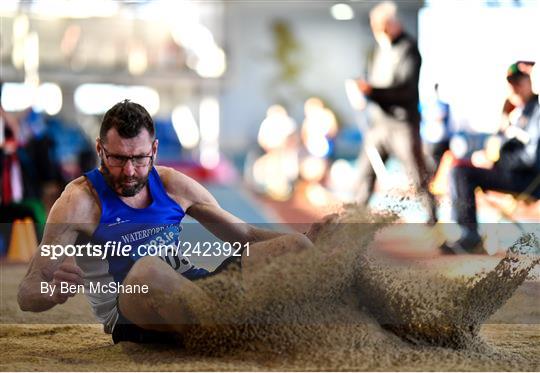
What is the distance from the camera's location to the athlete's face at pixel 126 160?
2529mm

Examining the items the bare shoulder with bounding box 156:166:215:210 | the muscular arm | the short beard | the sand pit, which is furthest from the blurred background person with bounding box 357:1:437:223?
the muscular arm

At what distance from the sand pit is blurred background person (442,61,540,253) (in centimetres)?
69

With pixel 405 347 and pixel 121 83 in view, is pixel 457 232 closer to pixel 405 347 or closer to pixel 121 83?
pixel 405 347

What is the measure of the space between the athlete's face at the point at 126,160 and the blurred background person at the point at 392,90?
1505 millimetres

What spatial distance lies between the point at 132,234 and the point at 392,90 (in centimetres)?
200

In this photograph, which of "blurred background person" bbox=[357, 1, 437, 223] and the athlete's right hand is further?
"blurred background person" bbox=[357, 1, 437, 223]

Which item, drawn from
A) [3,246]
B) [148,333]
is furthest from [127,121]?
[3,246]

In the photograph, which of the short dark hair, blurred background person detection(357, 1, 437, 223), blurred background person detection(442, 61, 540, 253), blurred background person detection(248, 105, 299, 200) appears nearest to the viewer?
the short dark hair

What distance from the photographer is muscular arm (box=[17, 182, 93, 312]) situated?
2.58 metres

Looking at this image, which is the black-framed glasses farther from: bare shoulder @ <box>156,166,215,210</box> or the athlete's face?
bare shoulder @ <box>156,166,215,210</box>

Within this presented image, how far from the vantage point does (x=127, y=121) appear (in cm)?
253

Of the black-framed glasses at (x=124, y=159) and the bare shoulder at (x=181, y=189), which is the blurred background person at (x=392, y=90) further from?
the black-framed glasses at (x=124, y=159)

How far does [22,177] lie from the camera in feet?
15.7

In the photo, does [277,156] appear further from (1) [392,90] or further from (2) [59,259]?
(2) [59,259]
